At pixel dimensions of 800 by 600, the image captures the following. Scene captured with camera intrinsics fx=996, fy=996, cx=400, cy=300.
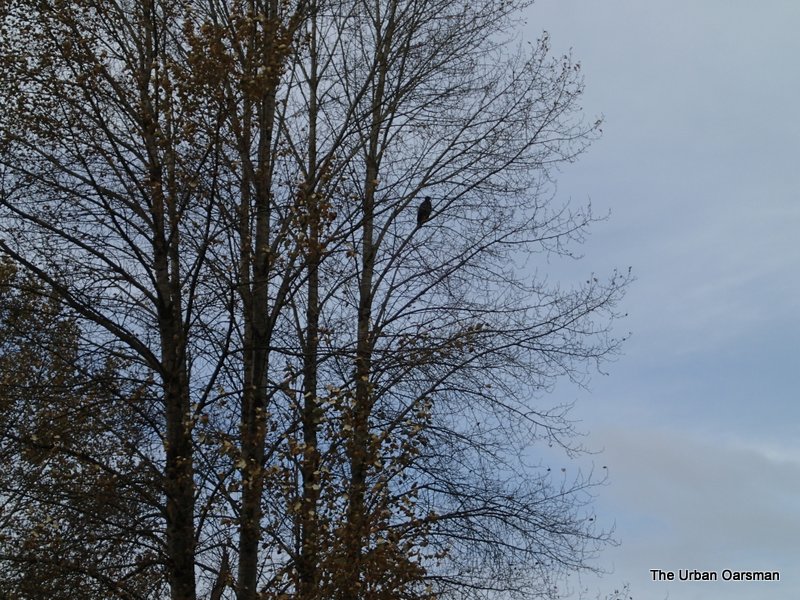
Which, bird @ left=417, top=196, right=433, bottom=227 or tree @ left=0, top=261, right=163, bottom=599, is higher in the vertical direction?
bird @ left=417, top=196, right=433, bottom=227

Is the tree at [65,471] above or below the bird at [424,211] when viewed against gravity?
below

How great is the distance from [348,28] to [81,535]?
769cm

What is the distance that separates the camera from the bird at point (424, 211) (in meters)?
13.6

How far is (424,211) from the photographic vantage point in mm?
13633

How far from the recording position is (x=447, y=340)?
39.0ft

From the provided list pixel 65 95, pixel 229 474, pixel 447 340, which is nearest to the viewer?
pixel 229 474

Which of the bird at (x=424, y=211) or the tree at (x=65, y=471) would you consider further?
the bird at (x=424, y=211)

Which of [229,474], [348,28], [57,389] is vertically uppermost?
[348,28]

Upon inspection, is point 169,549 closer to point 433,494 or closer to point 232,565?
point 232,565

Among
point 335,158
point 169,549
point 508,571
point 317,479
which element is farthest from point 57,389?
point 508,571

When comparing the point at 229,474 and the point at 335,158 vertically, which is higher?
the point at 335,158

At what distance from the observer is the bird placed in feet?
44.7

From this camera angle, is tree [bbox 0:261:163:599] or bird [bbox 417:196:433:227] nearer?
tree [bbox 0:261:163:599]

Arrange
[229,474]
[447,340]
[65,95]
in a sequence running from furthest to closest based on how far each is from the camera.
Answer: [447,340] → [65,95] → [229,474]
